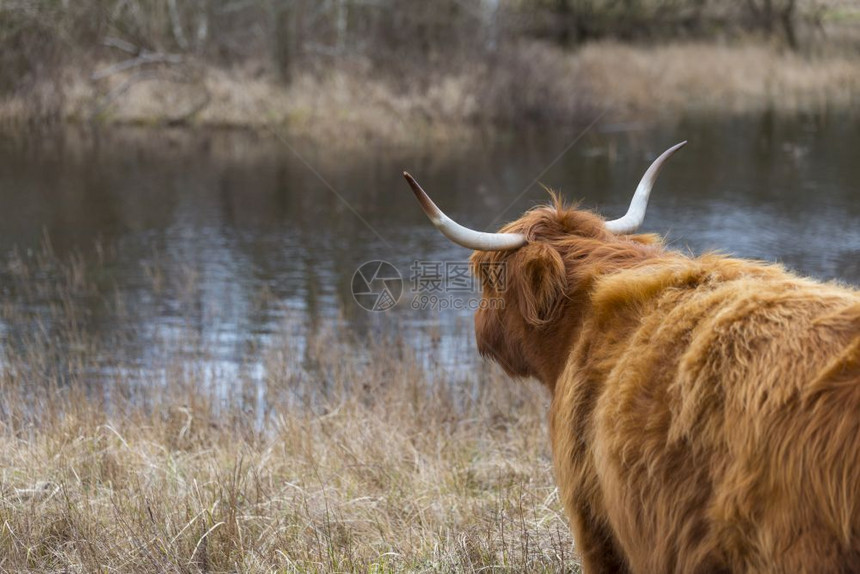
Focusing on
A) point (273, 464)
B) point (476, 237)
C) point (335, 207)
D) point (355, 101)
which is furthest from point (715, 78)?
point (476, 237)

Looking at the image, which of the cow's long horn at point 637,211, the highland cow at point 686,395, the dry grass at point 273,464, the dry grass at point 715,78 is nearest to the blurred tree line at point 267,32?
the dry grass at point 715,78

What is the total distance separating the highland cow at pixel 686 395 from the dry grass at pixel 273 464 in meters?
1.09

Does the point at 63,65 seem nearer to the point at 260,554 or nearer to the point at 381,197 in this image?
the point at 381,197

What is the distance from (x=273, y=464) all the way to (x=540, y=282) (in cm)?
284

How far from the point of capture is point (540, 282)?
3.14 m

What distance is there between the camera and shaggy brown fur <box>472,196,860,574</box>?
212 cm

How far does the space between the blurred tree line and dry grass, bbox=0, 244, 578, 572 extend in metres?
17.5

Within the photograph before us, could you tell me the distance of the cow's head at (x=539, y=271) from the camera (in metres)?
3.11

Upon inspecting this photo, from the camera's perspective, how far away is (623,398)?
2.59 meters

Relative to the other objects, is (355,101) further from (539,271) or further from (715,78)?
(539,271)

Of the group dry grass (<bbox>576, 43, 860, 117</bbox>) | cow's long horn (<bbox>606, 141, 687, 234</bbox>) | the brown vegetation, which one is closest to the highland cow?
cow's long horn (<bbox>606, 141, 687, 234</bbox>)

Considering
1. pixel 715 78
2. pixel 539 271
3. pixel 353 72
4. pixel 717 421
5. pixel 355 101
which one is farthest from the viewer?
pixel 715 78

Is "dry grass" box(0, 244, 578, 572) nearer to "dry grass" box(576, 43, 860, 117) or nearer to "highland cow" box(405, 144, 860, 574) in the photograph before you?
"highland cow" box(405, 144, 860, 574)

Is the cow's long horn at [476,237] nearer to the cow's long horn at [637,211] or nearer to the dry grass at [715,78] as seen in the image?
the cow's long horn at [637,211]
